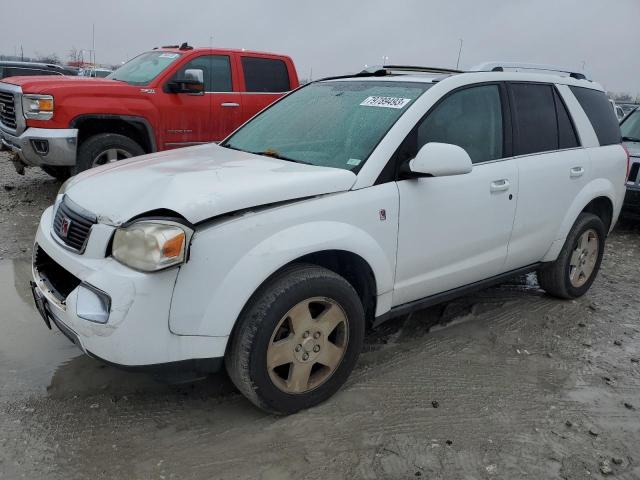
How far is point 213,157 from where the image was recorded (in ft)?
11.4

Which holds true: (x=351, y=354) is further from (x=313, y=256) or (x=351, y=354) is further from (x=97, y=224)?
(x=97, y=224)

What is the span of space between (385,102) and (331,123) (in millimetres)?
357

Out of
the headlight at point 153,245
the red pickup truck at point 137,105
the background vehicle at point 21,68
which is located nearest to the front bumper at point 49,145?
the red pickup truck at point 137,105

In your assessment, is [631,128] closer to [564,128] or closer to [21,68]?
[564,128]

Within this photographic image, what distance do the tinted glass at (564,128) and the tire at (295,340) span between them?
A: 2361 mm

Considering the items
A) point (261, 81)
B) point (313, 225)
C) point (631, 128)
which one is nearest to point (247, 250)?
point (313, 225)

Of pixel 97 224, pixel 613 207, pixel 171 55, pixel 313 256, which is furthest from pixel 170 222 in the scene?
pixel 171 55

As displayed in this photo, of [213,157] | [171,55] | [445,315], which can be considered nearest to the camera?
[213,157]

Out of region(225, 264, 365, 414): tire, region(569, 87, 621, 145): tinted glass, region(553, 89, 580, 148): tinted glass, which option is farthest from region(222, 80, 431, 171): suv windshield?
region(569, 87, 621, 145): tinted glass

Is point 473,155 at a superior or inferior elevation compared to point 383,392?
superior

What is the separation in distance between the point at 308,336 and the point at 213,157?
1.30 meters

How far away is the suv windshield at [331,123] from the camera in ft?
10.7

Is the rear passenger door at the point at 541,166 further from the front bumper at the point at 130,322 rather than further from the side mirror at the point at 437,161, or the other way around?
the front bumper at the point at 130,322

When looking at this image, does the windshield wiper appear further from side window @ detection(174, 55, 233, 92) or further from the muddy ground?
side window @ detection(174, 55, 233, 92)
